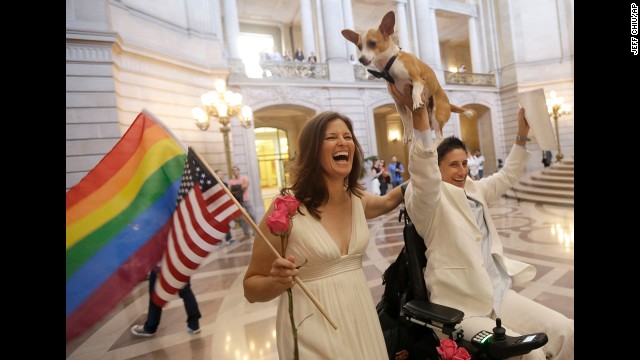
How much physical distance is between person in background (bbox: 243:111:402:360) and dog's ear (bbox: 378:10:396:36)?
37cm

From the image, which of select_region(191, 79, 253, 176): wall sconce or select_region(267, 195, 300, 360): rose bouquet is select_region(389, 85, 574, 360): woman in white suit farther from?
select_region(191, 79, 253, 176): wall sconce

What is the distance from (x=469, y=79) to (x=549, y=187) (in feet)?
27.5

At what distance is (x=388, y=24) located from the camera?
1.27m

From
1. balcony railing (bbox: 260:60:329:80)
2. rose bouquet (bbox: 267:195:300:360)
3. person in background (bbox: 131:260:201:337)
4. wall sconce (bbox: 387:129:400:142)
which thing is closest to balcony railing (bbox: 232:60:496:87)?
balcony railing (bbox: 260:60:329:80)

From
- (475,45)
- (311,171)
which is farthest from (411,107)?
(475,45)

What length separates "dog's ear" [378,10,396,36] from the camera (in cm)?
125

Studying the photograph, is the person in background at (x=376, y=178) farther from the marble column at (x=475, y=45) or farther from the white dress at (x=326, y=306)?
the marble column at (x=475, y=45)

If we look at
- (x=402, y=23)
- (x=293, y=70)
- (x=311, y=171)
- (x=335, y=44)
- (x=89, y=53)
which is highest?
(x=402, y=23)

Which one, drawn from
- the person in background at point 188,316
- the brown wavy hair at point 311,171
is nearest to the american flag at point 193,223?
the brown wavy hair at point 311,171

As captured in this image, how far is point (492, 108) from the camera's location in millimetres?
17000

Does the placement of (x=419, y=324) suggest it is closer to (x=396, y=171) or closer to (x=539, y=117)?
(x=539, y=117)
